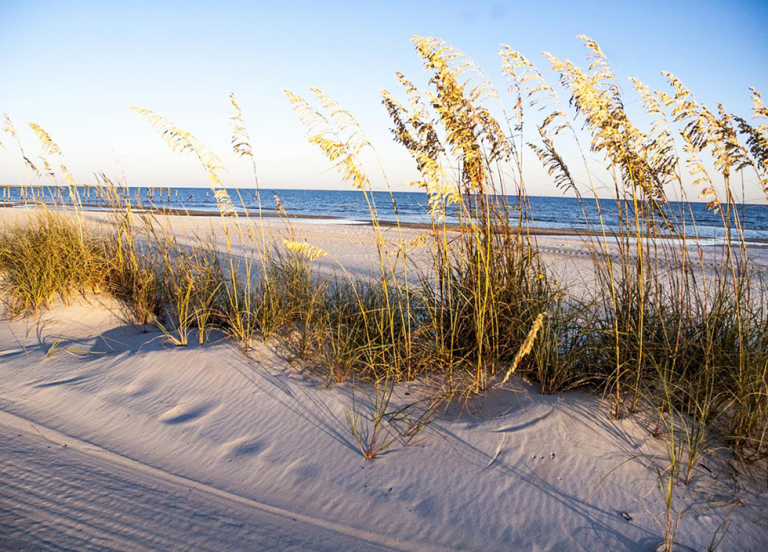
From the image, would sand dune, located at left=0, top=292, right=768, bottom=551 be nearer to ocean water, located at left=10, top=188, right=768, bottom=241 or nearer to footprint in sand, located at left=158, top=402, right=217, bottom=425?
footprint in sand, located at left=158, top=402, right=217, bottom=425

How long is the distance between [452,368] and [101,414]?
2.37 meters

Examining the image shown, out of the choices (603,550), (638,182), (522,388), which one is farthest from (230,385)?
(638,182)

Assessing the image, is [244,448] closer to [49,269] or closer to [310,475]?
[310,475]

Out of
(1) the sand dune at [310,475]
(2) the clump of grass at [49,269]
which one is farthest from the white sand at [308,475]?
(2) the clump of grass at [49,269]

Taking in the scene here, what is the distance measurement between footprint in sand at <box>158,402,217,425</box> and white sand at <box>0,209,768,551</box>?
0.5 inches

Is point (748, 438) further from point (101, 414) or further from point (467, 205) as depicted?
point (101, 414)

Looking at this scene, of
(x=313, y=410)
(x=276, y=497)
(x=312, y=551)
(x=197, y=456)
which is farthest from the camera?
(x=313, y=410)

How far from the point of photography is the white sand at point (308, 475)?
81.0 inches

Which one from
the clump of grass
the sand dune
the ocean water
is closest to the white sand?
the sand dune

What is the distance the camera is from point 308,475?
2.47m

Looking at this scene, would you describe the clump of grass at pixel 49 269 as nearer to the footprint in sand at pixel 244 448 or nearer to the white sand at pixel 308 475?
the white sand at pixel 308 475

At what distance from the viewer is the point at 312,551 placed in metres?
1.96

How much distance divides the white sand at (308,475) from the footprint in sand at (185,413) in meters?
0.01

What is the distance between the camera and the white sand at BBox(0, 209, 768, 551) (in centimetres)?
206
